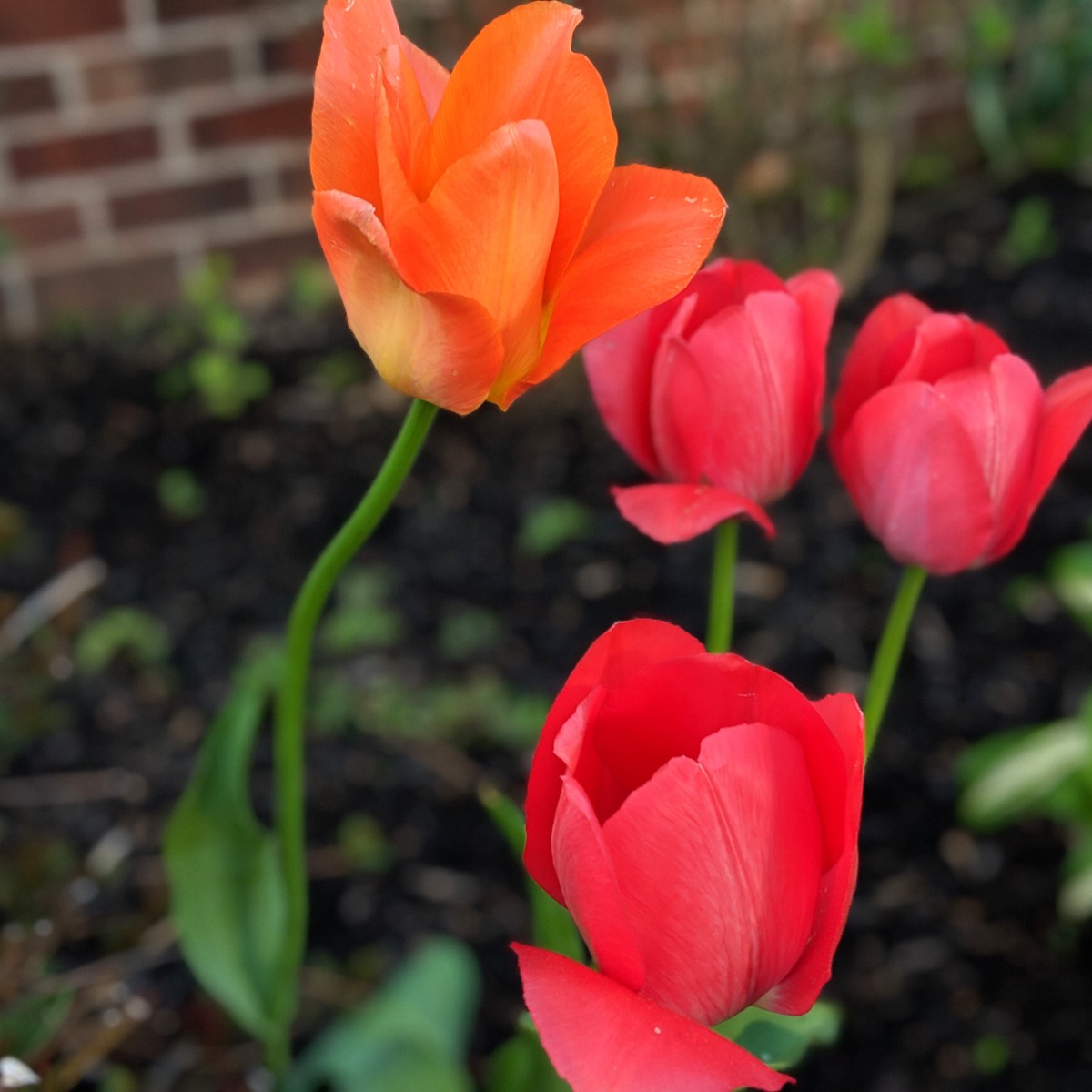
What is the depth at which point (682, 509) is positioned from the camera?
43 centimetres

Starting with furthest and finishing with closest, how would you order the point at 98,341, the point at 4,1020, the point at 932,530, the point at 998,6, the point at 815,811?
the point at 998,6, the point at 98,341, the point at 4,1020, the point at 932,530, the point at 815,811

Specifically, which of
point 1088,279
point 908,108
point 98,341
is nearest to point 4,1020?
point 98,341

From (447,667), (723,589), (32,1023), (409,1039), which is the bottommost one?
(447,667)

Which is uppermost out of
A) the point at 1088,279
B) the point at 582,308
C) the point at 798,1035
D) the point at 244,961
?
the point at 582,308

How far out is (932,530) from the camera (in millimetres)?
460

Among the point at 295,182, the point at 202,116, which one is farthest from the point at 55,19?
the point at 295,182

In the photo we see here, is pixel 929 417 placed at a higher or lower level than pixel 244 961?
higher

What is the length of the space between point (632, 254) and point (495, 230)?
0.15 ft

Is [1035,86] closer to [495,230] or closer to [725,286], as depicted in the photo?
[725,286]

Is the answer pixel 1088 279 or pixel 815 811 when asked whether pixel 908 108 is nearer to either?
pixel 1088 279

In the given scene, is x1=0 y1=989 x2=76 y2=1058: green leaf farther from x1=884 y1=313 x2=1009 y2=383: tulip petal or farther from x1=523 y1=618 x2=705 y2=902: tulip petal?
x1=884 y1=313 x2=1009 y2=383: tulip petal

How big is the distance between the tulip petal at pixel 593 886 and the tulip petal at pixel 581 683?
0.5 inches

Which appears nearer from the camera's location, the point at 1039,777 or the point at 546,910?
the point at 546,910

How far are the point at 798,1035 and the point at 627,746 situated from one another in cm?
15
